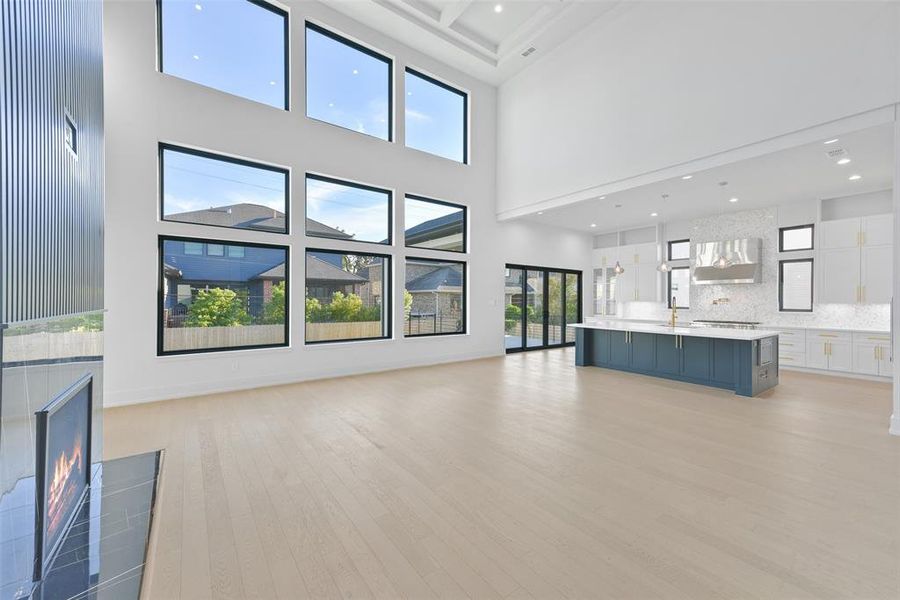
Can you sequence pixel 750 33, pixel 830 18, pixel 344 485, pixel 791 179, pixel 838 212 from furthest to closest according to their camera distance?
pixel 838 212 < pixel 791 179 < pixel 750 33 < pixel 830 18 < pixel 344 485

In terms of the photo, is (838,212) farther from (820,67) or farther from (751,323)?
(820,67)

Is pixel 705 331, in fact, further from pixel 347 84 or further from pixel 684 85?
pixel 347 84

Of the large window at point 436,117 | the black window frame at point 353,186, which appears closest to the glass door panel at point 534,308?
the large window at point 436,117

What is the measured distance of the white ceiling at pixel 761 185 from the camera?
187 inches

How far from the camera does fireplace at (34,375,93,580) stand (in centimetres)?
181

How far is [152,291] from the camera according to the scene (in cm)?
493

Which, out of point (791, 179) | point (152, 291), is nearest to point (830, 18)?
point (791, 179)

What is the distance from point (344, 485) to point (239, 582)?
0.95 m

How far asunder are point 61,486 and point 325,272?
15.0 ft

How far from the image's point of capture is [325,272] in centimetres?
643

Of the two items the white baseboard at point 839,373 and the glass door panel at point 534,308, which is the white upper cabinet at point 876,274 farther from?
the glass door panel at point 534,308

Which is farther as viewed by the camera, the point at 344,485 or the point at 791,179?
the point at 791,179

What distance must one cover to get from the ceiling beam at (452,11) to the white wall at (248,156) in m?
0.98

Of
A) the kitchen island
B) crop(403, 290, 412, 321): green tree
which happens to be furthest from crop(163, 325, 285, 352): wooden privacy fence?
the kitchen island
